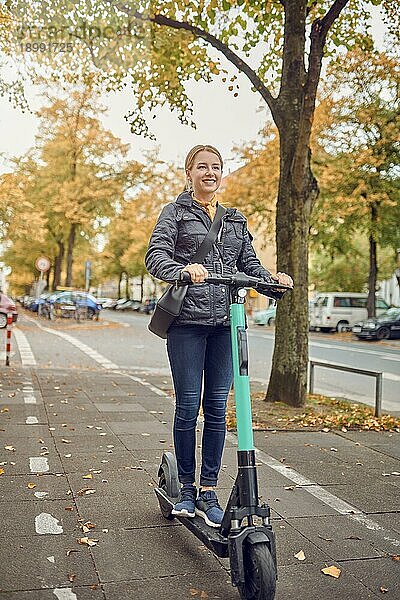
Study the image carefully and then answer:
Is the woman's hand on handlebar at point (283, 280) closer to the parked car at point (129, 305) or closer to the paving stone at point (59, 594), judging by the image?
the paving stone at point (59, 594)

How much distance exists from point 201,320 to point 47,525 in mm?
1470

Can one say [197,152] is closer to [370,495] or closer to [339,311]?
[370,495]

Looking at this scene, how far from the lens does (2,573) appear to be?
12.1ft

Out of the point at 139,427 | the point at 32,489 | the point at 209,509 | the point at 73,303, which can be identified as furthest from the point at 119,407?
the point at 73,303

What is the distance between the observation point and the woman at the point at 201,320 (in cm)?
416

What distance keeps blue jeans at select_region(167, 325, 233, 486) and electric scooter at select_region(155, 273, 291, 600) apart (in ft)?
1.33

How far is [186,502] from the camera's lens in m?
4.24

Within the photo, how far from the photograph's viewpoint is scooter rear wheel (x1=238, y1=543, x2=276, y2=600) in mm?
3311

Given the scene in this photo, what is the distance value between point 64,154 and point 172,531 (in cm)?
3537

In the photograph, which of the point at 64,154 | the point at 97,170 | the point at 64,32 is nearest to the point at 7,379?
the point at 64,32

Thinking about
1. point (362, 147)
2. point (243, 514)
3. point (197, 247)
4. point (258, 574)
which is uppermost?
point (362, 147)

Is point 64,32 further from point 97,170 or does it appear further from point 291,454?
point 97,170

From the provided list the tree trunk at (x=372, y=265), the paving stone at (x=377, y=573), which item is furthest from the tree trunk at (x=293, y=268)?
the tree trunk at (x=372, y=265)

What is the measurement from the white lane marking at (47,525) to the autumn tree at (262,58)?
552 centimetres
